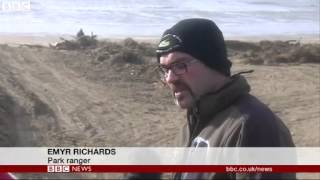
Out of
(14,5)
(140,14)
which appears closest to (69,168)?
(14,5)

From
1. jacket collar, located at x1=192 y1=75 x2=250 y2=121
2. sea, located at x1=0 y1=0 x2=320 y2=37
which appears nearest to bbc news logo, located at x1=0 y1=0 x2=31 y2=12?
sea, located at x1=0 y1=0 x2=320 y2=37

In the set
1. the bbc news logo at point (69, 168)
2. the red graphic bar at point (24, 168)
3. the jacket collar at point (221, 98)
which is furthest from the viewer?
the bbc news logo at point (69, 168)

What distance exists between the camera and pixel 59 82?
5.53 meters

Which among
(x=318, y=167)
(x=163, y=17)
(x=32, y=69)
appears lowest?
(x=32, y=69)

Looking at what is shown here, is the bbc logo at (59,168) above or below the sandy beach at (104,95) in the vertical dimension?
above

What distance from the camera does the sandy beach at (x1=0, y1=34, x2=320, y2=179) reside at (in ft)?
12.4

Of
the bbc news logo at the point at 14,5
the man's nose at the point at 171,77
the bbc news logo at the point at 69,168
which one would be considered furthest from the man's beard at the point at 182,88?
the bbc news logo at the point at 14,5

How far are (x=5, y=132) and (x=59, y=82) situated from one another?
197 centimetres

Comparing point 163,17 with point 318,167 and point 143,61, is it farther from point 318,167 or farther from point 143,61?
point 143,61

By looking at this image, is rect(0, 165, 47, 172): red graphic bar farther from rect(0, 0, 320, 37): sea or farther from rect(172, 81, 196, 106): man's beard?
rect(172, 81, 196, 106): man's beard

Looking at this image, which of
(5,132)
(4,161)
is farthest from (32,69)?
(4,161)

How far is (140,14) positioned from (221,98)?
1.64m

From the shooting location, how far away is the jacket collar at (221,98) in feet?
4.00

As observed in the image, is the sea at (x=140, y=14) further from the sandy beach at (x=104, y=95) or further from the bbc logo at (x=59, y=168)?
the bbc logo at (x=59, y=168)
